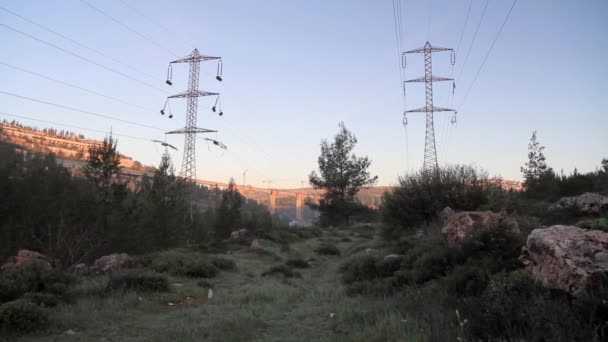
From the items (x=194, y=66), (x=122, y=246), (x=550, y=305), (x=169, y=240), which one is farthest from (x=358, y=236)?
(x=550, y=305)

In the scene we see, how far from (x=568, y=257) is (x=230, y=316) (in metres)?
5.80

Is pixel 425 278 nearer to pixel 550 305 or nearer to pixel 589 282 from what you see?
pixel 589 282

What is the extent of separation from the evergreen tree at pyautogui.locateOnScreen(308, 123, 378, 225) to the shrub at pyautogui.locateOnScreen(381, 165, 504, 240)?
27.1m

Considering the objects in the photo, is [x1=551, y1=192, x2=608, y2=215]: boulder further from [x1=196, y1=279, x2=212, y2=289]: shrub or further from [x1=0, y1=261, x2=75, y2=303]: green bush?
[x1=0, y1=261, x2=75, y2=303]: green bush

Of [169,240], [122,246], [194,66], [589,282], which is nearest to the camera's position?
[589,282]

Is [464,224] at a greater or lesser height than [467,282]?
greater

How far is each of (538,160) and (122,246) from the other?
41.9m

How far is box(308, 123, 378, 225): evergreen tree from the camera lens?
49188 mm

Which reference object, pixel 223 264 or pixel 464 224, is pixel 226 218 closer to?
pixel 223 264

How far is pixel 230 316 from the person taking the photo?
7.84 m

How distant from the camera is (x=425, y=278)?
31.5 feet

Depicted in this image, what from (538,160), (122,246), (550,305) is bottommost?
(122,246)

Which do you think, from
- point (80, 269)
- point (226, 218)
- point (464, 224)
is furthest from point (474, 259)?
point (226, 218)

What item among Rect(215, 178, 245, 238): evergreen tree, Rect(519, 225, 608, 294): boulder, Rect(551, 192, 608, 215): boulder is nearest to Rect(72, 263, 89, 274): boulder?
Rect(519, 225, 608, 294): boulder
